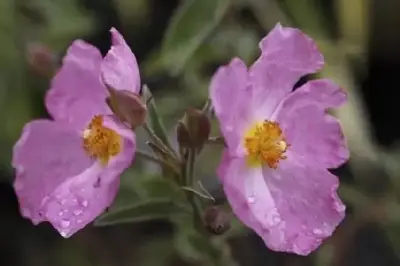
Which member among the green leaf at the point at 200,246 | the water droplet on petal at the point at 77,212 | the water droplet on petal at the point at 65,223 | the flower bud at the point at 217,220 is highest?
the water droplet on petal at the point at 77,212

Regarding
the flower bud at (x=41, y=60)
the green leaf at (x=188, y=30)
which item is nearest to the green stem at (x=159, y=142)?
the green leaf at (x=188, y=30)

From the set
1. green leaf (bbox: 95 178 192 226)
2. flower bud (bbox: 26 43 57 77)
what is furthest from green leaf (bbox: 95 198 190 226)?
flower bud (bbox: 26 43 57 77)

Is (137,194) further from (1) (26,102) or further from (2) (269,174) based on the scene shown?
(1) (26,102)

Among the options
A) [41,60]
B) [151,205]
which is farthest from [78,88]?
[41,60]

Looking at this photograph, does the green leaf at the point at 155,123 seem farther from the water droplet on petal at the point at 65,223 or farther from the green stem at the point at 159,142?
the water droplet on petal at the point at 65,223

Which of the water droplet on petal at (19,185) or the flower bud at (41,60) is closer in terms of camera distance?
the water droplet on petal at (19,185)
